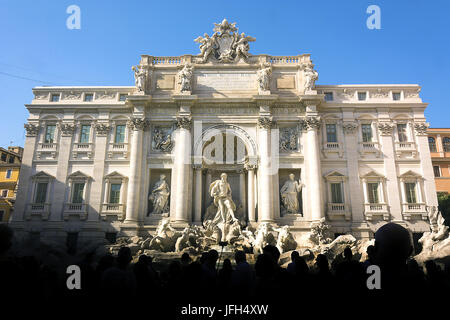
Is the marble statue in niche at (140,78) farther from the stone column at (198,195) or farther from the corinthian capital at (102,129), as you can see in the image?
the stone column at (198,195)

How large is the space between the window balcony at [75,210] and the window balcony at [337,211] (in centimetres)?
1938

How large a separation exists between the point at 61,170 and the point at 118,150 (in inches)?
197

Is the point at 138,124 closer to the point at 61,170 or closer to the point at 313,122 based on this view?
the point at 61,170

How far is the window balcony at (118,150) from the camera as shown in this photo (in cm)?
2545

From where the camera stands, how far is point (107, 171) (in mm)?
25203

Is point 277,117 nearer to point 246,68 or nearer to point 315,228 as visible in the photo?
point 246,68

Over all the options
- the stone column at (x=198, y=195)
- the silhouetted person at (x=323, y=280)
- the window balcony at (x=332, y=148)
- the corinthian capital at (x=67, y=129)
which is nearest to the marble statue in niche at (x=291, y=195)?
the window balcony at (x=332, y=148)

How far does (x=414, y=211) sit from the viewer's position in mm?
23609

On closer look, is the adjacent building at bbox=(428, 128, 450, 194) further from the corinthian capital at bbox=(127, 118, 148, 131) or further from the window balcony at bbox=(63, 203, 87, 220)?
the window balcony at bbox=(63, 203, 87, 220)

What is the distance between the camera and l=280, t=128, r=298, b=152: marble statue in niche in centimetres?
2483

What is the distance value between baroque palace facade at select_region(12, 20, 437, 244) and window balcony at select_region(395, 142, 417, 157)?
0.27 feet

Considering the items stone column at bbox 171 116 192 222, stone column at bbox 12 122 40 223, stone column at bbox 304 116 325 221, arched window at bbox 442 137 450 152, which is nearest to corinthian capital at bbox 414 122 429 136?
stone column at bbox 304 116 325 221

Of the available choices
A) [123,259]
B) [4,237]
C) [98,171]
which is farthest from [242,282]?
[98,171]

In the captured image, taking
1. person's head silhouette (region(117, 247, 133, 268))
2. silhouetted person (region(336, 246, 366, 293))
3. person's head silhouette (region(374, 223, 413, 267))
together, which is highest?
person's head silhouette (region(374, 223, 413, 267))
